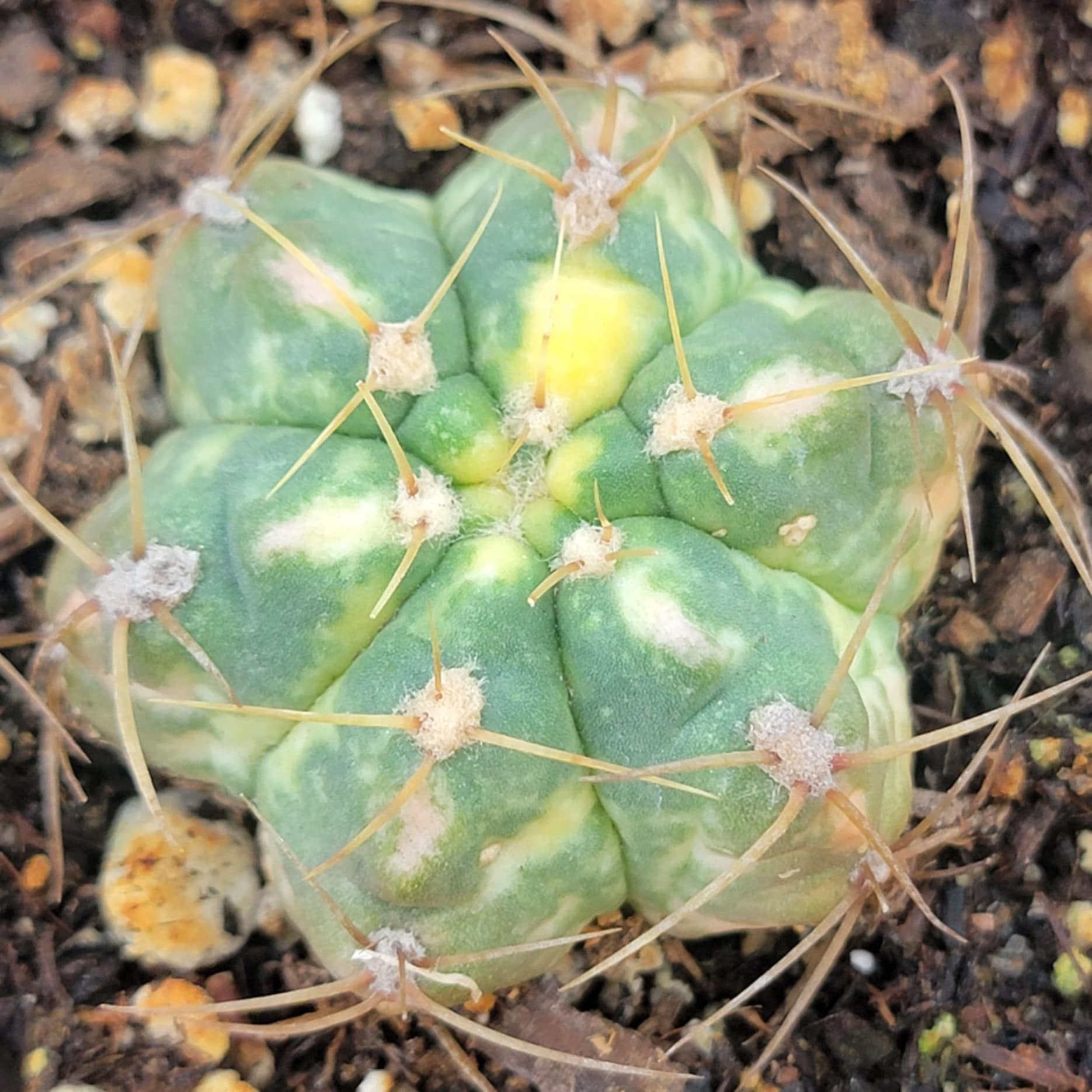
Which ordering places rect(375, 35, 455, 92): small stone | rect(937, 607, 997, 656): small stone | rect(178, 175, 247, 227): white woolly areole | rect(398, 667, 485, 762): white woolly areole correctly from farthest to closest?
rect(375, 35, 455, 92): small stone
rect(937, 607, 997, 656): small stone
rect(178, 175, 247, 227): white woolly areole
rect(398, 667, 485, 762): white woolly areole

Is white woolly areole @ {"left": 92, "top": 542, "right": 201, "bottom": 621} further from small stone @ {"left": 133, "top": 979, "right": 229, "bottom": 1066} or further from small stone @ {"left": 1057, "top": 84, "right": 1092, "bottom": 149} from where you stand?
small stone @ {"left": 1057, "top": 84, "right": 1092, "bottom": 149}

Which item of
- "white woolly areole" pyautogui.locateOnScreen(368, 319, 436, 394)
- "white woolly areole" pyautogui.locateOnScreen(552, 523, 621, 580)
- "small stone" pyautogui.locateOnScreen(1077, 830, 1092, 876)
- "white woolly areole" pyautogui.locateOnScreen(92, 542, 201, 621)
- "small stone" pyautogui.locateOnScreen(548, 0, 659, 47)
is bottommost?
"small stone" pyautogui.locateOnScreen(1077, 830, 1092, 876)

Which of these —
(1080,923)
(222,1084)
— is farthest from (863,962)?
(222,1084)

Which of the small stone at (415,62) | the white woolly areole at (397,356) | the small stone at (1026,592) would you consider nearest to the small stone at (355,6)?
the small stone at (415,62)

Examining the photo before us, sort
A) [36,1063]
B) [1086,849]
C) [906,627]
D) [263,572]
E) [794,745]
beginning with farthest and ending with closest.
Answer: [906,627] → [1086,849] → [36,1063] → [263,572] → [794,745]

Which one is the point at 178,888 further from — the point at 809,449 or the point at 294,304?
the point at 809,449

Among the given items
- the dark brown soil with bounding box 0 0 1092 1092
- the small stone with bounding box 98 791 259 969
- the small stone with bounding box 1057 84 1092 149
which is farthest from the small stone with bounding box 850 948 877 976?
the small stone with bounding box 1057 84 1092 149

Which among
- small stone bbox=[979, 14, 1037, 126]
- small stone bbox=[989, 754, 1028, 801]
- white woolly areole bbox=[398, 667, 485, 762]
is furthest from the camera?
small stone bbox=[979, 14, 1037, 126]
